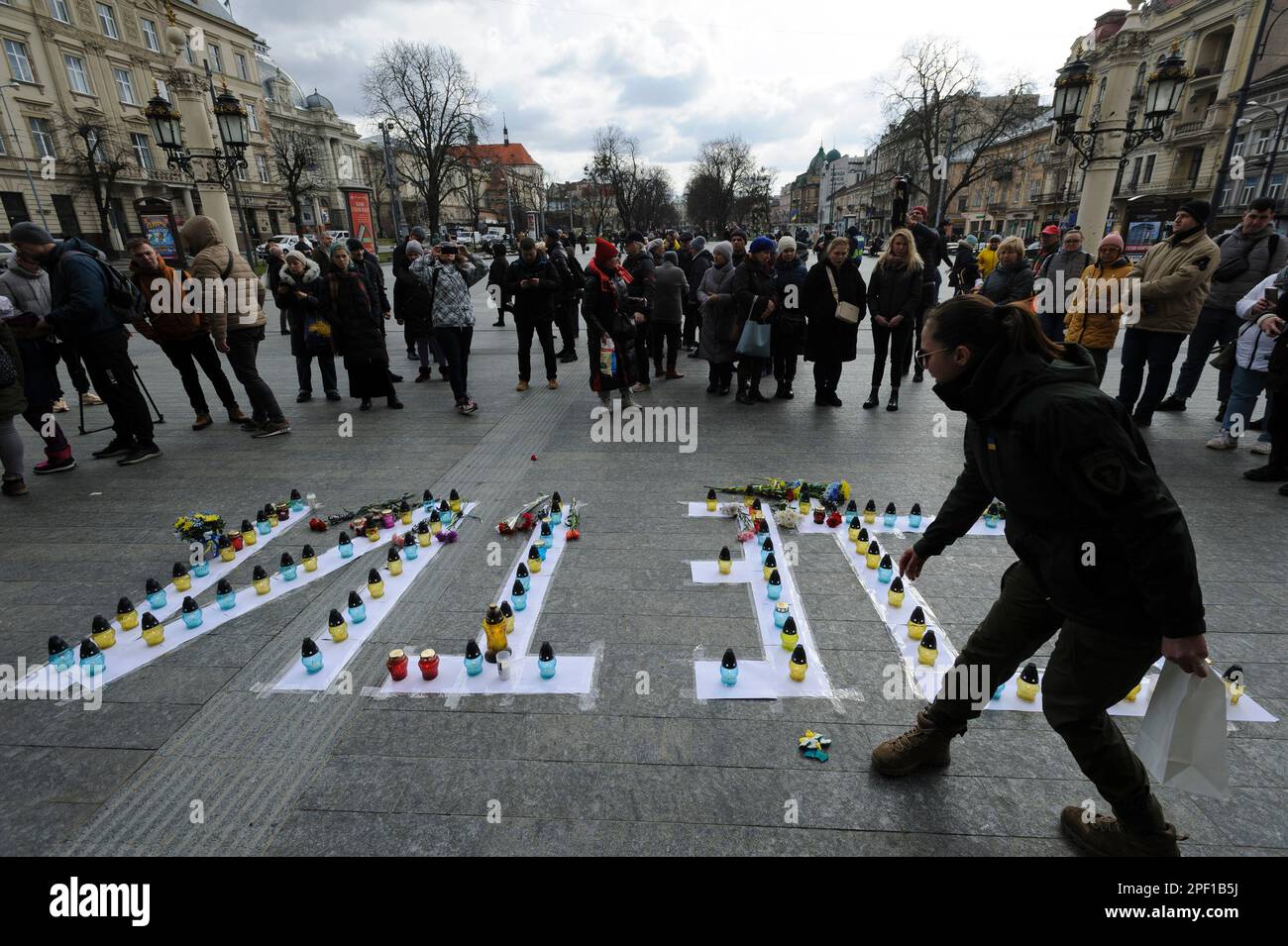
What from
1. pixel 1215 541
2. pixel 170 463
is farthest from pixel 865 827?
pixel 170 463

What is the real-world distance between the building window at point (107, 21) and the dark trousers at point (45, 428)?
188 ft

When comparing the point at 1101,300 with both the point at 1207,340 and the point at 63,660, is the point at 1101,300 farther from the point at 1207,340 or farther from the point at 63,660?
the point at 63,660

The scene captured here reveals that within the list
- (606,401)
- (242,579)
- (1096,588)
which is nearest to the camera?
(1096,588)

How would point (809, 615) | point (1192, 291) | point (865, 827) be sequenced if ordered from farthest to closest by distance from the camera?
point (1192, 291) < point (809, 615) < point (865, 827)

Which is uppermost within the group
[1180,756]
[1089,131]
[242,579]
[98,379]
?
[1089,131]

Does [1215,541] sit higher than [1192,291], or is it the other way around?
[1192,291]

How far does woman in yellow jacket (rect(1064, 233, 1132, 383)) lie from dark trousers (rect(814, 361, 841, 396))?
251cm

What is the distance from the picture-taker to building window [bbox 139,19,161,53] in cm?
4694

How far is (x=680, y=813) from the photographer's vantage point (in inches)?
96.3

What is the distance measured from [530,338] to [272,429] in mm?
3653

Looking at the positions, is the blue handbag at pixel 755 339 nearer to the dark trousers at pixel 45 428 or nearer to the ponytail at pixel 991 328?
the ponytail at pixel 991 328

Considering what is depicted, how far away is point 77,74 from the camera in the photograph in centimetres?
4194
